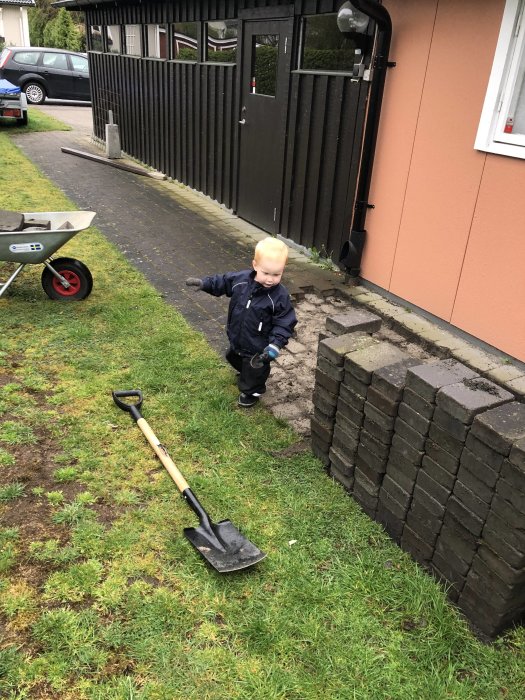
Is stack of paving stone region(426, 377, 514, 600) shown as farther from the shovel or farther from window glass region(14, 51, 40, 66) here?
window glass region(14, 51, 40, 66)

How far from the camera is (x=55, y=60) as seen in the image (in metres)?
21.5

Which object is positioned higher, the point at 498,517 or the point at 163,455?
the point at 498,517

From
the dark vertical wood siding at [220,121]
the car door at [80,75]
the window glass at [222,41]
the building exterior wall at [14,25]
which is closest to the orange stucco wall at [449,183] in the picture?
the dark vertical wood siding at [220,121]

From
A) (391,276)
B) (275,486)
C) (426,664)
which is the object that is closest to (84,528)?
(275,486)

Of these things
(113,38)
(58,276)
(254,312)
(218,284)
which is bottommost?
(58,276)

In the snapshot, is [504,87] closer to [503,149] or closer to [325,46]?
[503,149]

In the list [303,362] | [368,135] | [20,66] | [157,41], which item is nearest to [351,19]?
[368,135]

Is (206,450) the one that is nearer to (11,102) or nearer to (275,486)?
(275,486)

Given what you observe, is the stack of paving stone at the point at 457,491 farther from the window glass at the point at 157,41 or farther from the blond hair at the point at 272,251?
the window glass at the point at 157,41

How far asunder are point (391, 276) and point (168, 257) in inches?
111

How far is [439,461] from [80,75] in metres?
23.8

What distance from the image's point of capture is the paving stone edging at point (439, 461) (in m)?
2.33

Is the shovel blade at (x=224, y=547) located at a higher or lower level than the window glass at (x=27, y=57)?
lower

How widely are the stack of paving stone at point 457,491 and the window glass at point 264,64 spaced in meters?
6.33
